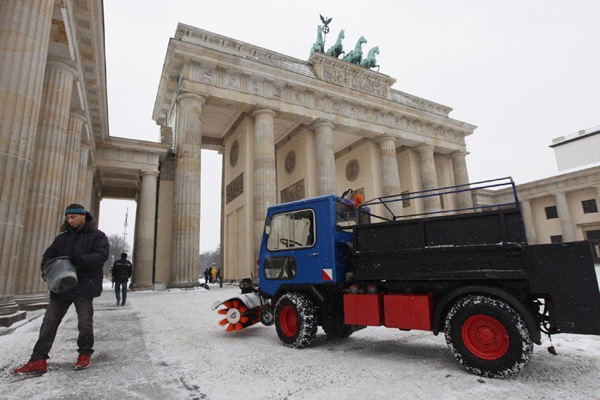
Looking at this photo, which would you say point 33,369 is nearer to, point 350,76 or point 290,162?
point 290,162

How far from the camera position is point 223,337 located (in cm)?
584

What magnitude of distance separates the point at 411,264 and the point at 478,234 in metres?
0.88

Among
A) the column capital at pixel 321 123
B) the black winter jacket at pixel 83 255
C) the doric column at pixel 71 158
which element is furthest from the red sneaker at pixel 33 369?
the column capital at pixel 321 123

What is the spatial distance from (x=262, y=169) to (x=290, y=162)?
21.7 ft

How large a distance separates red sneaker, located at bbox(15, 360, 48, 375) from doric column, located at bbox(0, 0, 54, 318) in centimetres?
323

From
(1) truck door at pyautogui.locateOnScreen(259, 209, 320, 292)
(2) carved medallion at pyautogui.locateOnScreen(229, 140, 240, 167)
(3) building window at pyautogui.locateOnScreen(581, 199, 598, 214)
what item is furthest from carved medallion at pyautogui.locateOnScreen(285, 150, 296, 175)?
(3) building window at pyautogui.locateOnScreen(581, 199, 598, 214)

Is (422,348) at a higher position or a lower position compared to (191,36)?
lower

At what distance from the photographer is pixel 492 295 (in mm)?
3750

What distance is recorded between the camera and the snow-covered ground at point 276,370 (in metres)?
3.16

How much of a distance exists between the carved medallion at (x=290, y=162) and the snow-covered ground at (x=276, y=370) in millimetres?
20913

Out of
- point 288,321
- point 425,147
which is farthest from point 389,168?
point 288,321

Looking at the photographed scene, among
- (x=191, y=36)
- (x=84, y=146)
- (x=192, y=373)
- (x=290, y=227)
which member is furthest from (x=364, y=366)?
(x=191, y=36)

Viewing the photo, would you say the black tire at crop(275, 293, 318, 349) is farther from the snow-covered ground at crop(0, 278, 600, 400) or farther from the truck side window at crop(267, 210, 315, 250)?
the truck side window at crop(267, 210, 315, 250)

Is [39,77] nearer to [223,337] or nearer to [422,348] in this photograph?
[223,337]
